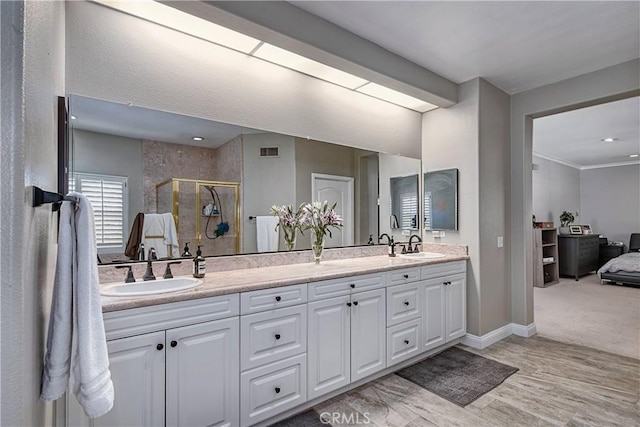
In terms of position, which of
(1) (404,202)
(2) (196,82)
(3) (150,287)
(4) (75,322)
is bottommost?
(3) (150,287)

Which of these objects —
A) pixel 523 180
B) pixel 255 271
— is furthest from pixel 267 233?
pixel 523 180

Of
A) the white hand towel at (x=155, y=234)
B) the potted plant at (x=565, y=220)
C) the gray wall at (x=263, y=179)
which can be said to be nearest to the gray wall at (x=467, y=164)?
the gray wall at (x=263, y=179)

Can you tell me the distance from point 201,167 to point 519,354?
3.33m

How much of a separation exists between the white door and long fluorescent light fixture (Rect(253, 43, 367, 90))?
0.85 metres

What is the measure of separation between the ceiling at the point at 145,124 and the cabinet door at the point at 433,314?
211 centimetres

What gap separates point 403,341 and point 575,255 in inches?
242

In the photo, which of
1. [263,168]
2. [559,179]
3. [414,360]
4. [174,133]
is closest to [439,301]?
[414,360]

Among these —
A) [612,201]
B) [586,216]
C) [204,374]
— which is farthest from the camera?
[586,216]

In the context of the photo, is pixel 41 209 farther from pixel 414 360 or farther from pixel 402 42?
pixel 414 360

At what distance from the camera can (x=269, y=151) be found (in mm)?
2609

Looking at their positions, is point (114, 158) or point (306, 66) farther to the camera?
point (306, 66)

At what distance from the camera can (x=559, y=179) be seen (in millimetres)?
7836

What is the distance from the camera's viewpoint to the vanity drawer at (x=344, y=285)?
2.14m

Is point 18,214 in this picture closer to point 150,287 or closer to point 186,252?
point 150,287
